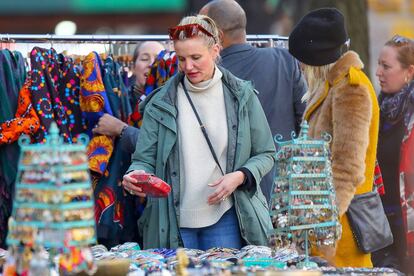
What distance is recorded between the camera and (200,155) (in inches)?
203

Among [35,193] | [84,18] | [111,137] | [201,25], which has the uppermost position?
[84,18]

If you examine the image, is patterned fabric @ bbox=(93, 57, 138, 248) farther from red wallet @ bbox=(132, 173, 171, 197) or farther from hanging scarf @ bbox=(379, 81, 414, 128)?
hanging scarf @ bbox=(379, 81, 414, 128)

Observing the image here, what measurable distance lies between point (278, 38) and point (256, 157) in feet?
6.11

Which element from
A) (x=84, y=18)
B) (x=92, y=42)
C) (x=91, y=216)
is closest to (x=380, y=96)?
(x=92, y=42)

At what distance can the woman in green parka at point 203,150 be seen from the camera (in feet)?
16.8

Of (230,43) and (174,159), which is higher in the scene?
(230,43)

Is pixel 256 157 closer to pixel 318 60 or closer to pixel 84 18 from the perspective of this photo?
pixel 318 60

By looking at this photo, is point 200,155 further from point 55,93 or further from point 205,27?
point 55,93

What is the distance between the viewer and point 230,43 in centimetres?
615

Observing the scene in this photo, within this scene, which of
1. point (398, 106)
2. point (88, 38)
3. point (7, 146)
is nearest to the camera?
point (7, 146)

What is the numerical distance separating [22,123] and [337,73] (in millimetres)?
1787

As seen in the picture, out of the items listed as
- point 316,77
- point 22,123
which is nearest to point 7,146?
point 22,123

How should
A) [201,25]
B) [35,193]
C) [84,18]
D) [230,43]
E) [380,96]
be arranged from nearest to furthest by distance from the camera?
1. [35,193]
2. [201,25]
3. [230,43]
4. [380,96]
5. [84,18]

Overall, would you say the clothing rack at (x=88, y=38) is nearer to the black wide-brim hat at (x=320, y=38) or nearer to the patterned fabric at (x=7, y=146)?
the patterned fabric at (x=7, y=146)
